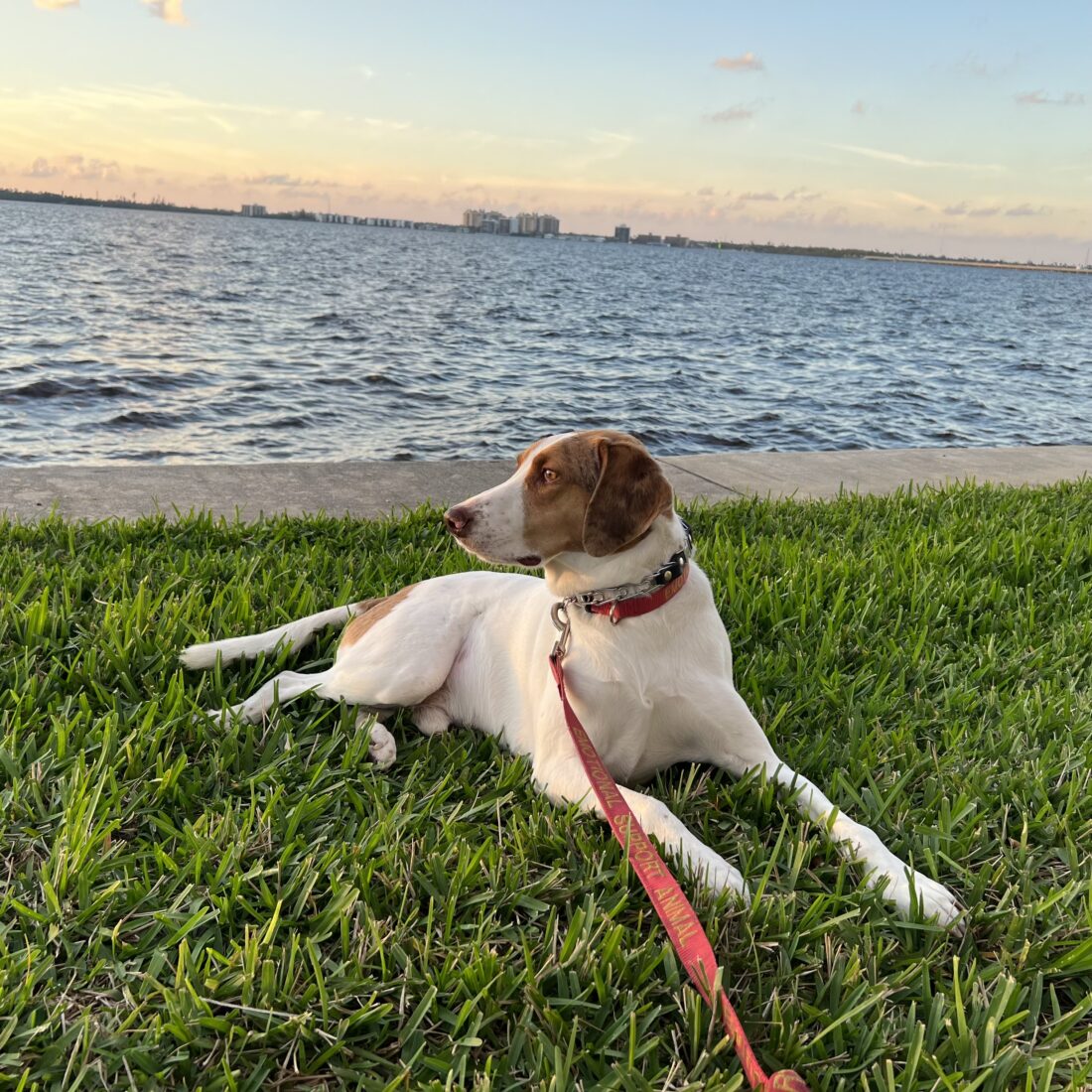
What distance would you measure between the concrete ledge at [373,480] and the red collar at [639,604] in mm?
3193

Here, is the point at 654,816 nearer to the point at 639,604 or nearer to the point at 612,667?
the point at 612,667

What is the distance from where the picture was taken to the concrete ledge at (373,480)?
225 inches

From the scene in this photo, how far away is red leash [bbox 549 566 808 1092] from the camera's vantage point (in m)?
1.84

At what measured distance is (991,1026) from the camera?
1.94 metres

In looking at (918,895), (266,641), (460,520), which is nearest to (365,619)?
(266,641)

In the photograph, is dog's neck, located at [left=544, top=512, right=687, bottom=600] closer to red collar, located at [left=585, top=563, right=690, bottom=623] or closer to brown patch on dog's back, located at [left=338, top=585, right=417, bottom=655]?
red collar, located at [left=585, top=563, right=690, bottom=623]

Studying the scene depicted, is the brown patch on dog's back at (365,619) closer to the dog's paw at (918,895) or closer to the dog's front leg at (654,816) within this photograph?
the dog's front leg at (654,816)

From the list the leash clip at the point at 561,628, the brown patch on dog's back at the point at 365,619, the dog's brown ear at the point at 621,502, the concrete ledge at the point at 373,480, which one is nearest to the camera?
the dog's brown ear at the point at 621,502

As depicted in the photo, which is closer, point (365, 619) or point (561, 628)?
point (561, 628)

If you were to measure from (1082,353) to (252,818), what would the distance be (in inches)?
1419

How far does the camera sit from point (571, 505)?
2.68 metres

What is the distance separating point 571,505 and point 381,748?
3.45ft

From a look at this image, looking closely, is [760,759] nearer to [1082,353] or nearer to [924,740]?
[924,740]

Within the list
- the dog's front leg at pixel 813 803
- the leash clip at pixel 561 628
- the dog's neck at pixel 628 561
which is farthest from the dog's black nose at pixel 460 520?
the dog's front leg at pixel 813 803
